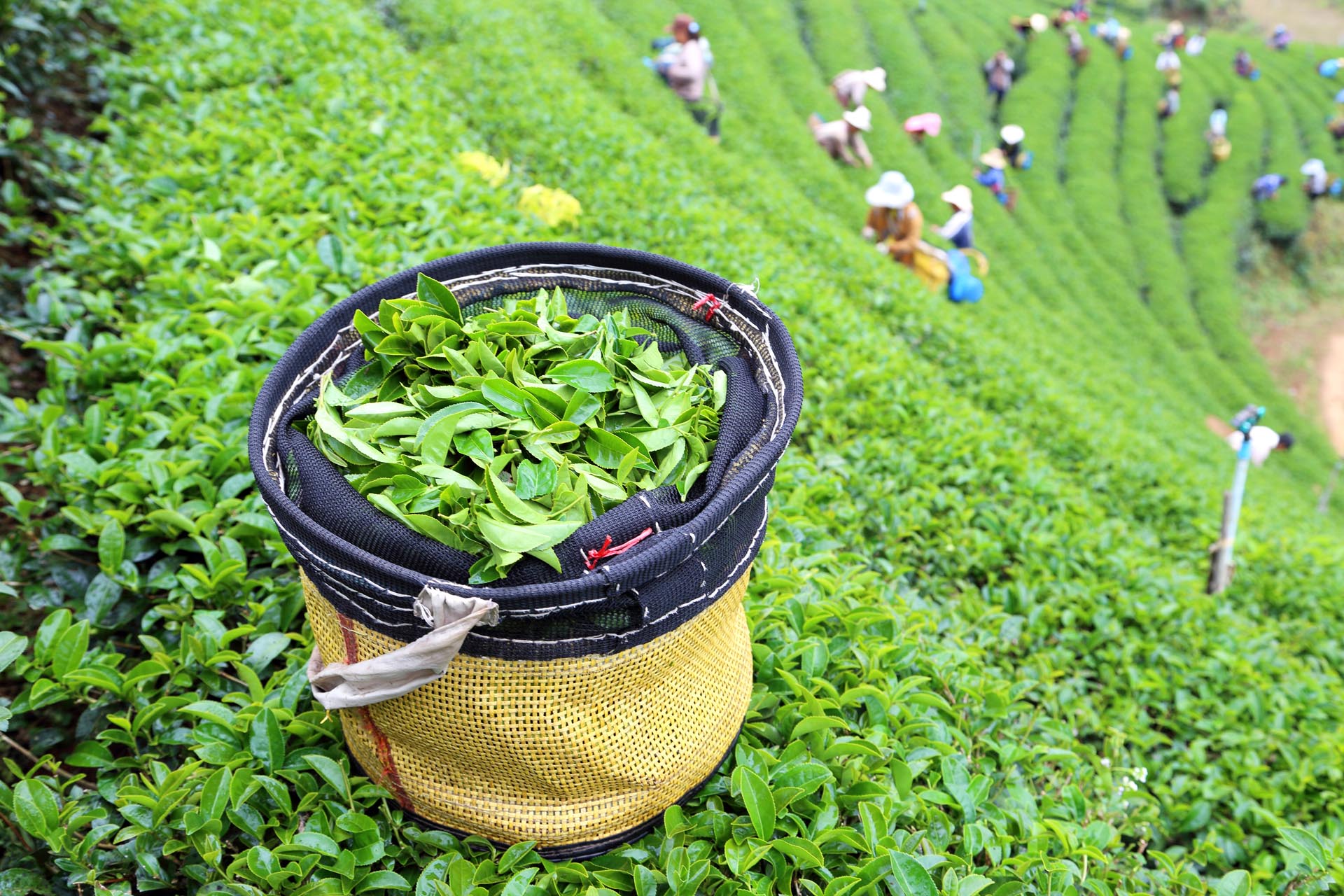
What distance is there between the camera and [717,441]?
1.65 meters

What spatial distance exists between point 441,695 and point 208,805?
621mm

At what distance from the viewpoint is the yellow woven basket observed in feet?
4.87

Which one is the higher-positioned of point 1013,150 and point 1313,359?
point 1013,150

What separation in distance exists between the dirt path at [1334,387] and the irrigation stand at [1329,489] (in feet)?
4.76

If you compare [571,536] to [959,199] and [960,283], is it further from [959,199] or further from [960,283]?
[959,199]

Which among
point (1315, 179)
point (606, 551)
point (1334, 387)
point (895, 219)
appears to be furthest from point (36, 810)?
point (1315, 179)

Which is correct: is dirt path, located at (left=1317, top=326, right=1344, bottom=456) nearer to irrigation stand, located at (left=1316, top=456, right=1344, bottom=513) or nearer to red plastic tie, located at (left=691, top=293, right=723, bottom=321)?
irrigation stand, located at (left=1316, top=456, right=1344, bottom=513)

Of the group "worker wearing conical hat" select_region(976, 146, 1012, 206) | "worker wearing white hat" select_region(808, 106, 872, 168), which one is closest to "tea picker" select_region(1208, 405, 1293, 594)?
"worker wearing white hat" select_region(808, 106, 872, 168)

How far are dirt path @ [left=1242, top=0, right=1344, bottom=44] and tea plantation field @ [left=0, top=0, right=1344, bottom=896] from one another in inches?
1345

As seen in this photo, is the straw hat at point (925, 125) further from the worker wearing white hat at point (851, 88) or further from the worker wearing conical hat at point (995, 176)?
the worker wearing conical hat at point (995, 176)

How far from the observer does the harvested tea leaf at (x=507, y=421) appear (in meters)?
1.50

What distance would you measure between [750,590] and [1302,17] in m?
42.5

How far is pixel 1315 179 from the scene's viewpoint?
21156 millimetres

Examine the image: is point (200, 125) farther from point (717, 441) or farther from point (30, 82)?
point (717, 441)
